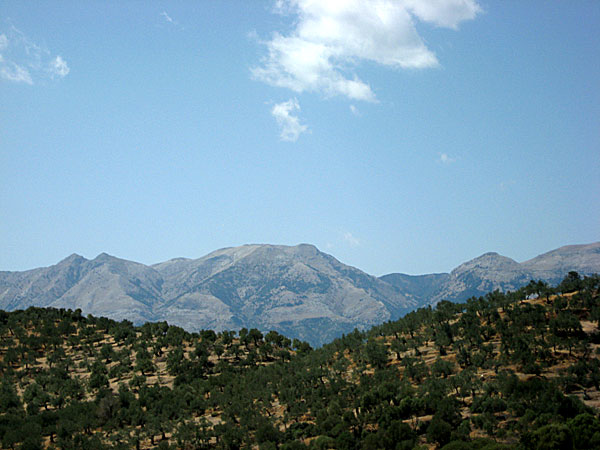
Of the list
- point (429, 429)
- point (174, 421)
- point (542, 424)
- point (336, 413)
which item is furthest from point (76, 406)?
point (542, 424)

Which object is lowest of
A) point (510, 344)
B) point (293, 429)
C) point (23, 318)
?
point (293, 429)

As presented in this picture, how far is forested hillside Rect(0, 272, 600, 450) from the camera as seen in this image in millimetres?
56659

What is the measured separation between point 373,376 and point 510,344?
A: 21599 millimetres

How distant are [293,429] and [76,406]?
129 ft

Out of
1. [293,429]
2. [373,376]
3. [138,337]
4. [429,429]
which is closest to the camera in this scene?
[429,429]

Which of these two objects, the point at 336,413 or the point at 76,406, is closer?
the point at 336,413

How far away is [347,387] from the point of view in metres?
76.3

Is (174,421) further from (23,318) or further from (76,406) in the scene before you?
(23,318)

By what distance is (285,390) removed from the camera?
3132 inches

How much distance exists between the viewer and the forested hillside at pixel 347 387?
56.7 meters

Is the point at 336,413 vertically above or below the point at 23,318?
below

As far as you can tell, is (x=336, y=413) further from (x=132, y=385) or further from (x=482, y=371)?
(x=132, y=385)

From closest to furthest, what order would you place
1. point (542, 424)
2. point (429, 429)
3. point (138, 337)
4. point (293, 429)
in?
point (542, 424), point (429, 429), point (293, 429), point (138, 337)

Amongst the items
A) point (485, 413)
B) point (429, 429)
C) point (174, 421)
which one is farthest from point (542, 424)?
point (174, 421)
